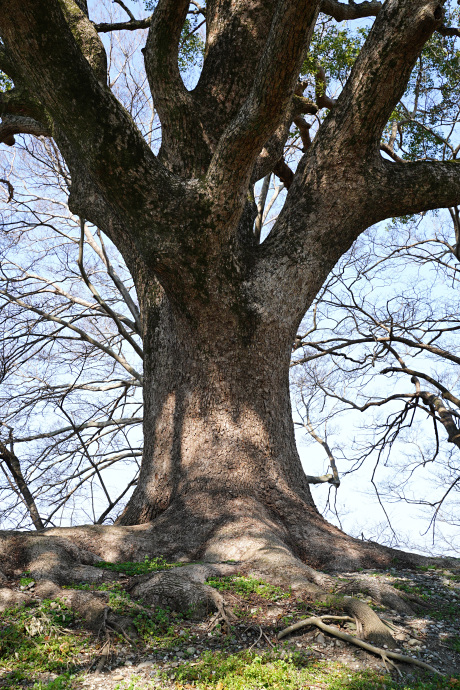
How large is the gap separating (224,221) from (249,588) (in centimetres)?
264

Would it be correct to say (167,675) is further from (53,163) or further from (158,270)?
(53,163)

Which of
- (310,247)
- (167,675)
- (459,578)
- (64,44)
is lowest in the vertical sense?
(167,675)

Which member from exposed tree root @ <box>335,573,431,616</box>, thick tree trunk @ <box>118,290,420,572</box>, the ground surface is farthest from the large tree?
the ground surface

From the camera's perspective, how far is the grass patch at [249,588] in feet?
9.80

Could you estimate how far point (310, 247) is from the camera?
16.2ft

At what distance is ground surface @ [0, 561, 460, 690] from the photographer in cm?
231

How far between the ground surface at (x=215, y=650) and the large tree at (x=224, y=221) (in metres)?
0.48

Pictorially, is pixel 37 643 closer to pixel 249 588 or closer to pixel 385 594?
pixel 249 588

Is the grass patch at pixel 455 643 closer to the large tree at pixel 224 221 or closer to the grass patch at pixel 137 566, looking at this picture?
the large tree at pixel 224 221

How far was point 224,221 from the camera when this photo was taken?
4238 millimetres

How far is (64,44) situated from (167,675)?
152 inches

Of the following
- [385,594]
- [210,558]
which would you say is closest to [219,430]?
[210,558]

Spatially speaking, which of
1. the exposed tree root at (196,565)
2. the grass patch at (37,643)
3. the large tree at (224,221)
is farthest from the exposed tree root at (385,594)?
the grass patch at (37,643)

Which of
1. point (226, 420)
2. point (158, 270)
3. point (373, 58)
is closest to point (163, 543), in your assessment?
point (226, 420)
